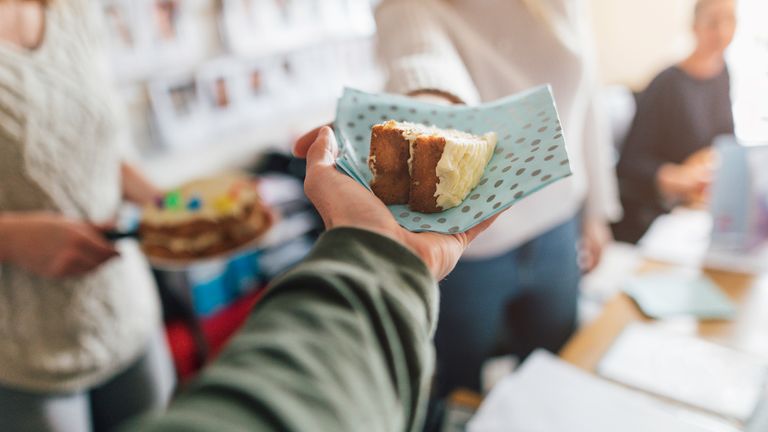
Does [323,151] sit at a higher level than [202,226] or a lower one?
higher

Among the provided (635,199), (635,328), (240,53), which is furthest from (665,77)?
(240,53)

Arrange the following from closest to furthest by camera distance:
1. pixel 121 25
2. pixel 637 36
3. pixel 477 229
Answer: pixel 477 229 → pixel 121 25 → pixel 637 36

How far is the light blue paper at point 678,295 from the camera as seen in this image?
943 mm

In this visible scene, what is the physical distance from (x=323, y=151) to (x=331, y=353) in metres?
0.20

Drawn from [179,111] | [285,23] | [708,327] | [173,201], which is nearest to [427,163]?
[708,327]

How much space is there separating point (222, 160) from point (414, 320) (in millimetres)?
1807

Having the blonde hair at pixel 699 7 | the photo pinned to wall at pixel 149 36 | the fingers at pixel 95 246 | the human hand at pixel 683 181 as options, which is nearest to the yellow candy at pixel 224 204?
the fingers at pixel 95 246

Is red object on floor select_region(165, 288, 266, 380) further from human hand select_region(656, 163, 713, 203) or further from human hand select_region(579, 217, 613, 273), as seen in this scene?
human hand select_region(656, 163, 713, 203)

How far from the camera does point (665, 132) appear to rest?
5.91 ft

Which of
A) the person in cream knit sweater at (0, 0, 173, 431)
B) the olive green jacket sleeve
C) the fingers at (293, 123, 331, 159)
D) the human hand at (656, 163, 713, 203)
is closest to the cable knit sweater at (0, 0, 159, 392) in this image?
the person in cream knit sweater at (0, 0, 173, 431)

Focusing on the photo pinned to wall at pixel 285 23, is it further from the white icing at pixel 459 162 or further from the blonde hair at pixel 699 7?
the white icing at pixel 459 162

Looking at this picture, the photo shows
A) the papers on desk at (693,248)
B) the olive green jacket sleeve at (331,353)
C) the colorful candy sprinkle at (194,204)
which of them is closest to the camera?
the olive green jacket sleeve at (331,353)

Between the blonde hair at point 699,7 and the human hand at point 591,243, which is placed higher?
the blonde hair at point 699,7

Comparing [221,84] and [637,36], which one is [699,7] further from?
[221,84]
